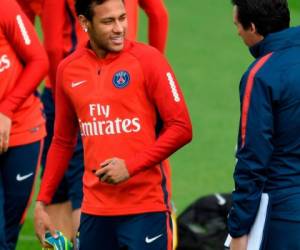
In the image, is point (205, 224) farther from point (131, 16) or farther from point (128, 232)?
point (128, 232)

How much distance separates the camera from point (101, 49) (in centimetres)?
614

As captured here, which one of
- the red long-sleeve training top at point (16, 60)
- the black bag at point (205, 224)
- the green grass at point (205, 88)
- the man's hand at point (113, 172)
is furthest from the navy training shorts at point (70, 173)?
the man's hand at point (113, 172)

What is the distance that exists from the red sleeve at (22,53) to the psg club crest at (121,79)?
1.02m

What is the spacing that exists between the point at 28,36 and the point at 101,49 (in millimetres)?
941

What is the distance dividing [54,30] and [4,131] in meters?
0.93

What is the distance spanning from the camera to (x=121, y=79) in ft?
19.7

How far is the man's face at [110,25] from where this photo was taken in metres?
6.04

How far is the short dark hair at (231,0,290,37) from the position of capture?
5.45 metres

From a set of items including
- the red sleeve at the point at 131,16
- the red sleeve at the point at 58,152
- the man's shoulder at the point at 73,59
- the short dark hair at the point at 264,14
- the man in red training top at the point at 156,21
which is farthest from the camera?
the man in red training top at the point at 156,21

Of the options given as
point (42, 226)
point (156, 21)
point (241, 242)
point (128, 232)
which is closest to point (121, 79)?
point (128, 232)

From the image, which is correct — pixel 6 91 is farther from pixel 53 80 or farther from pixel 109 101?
pixel 109 101

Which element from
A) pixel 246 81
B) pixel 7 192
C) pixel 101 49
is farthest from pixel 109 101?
pixel 7 192

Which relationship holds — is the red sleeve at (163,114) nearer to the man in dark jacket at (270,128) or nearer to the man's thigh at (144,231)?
the man's thigh at (144,231)

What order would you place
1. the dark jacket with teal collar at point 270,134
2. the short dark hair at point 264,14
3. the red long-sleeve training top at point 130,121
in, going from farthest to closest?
the red long-sleeve training top at point 130,121
the short dark hair at point 264,14
the dark jacket with teal collar at point 270,134
